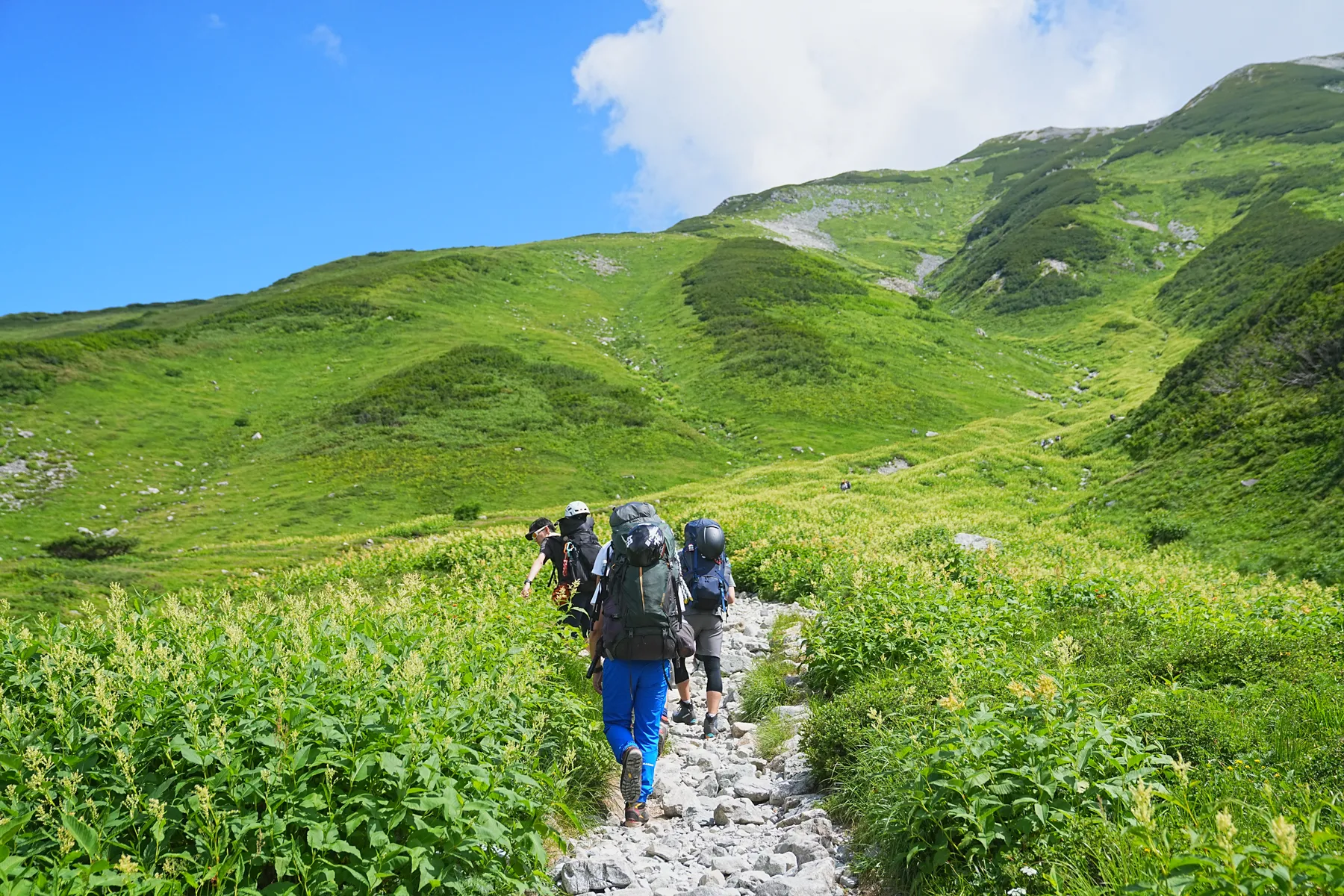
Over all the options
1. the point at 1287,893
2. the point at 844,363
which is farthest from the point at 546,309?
the point at 1287,893

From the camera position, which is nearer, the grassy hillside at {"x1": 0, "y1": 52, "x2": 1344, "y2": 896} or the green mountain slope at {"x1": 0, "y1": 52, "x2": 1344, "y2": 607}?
the grassy hillside at {"x1": 0, "y1": 52, "x2": 1344, "y2": 896}

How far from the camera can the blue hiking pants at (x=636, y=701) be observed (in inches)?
309

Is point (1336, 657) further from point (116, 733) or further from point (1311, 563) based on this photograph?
point (116, 733)

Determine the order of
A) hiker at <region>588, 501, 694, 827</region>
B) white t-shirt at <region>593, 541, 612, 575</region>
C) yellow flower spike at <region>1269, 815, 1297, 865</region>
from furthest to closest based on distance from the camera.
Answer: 1. white t-shirt at <region>593, 541, 612, 575</region>
2. hiker at <region>588, 501, 694, 827</region>
3. yellow flower spike at <region>1269, 815, 1297, 865</region>

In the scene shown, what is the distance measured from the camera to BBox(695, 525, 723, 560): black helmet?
34.6 ft

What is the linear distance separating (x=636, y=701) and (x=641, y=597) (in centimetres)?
117

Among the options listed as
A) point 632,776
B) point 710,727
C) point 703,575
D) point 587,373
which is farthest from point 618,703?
point 587,373

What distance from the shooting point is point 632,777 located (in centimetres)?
738

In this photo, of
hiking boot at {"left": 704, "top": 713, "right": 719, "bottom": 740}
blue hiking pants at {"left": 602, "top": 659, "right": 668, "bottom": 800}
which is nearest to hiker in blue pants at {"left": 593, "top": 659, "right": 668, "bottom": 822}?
blue hiking pants at {"left": 602, "top": 659, "right": 668, "bottom": 800}

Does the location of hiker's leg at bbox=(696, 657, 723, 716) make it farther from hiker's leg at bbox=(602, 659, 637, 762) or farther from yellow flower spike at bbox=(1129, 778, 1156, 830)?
yellow flower spike at bbox=(1129, 778, 1156, 830)

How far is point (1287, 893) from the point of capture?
3.23 metres

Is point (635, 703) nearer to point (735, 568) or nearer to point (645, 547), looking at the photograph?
point (645, 547)

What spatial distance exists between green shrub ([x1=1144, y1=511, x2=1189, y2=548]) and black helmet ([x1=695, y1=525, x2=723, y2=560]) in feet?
47.4

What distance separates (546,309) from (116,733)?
283 ft
